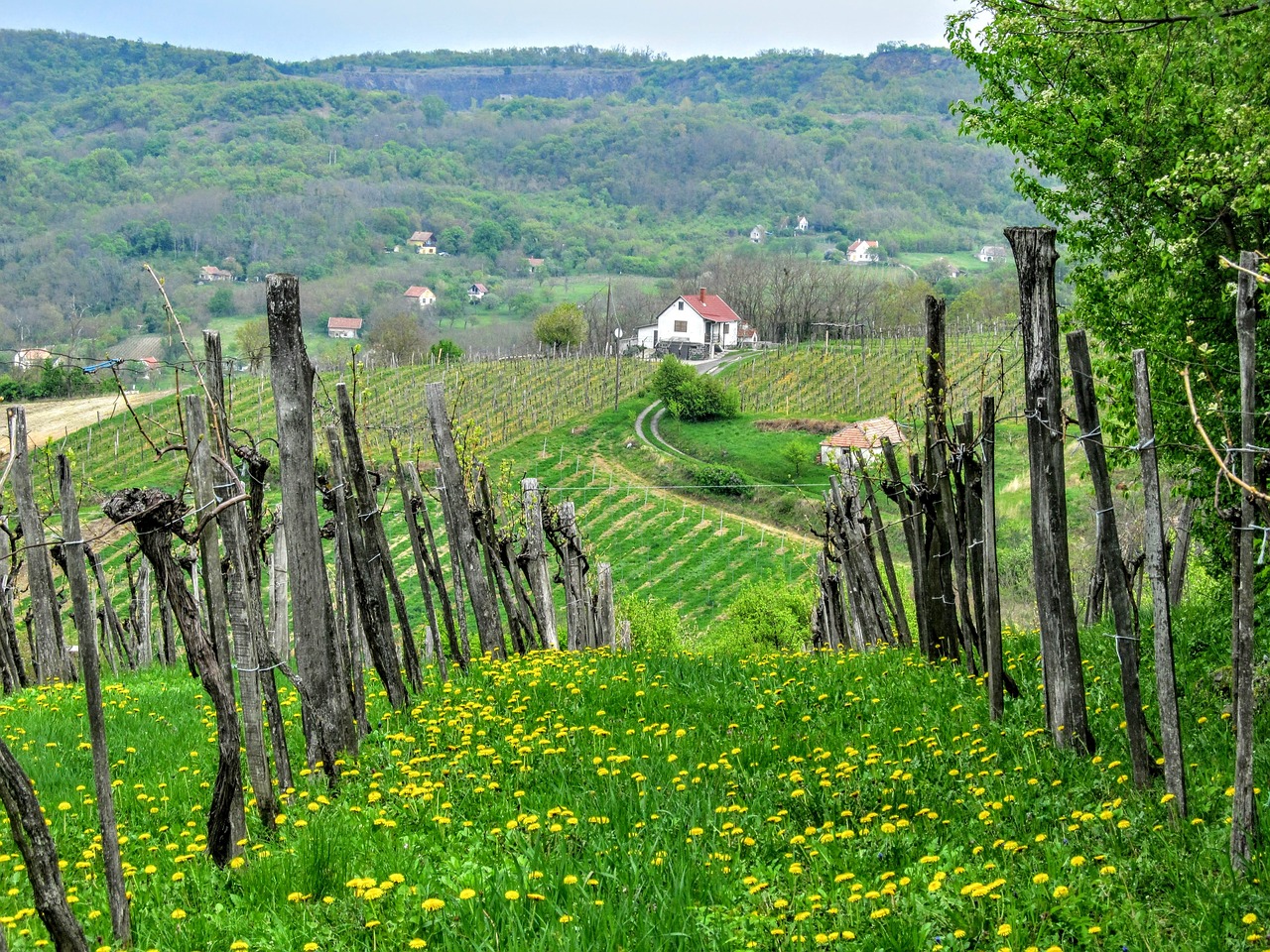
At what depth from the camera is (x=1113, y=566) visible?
5176 mm

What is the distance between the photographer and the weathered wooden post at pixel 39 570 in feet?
29.3

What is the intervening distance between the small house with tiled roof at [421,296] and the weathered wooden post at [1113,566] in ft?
556

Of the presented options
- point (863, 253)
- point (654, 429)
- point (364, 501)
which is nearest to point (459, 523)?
point (364, 501)

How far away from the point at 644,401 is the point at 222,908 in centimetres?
6181

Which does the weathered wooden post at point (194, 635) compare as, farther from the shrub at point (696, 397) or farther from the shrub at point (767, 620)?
the shrub at point (696, 397)

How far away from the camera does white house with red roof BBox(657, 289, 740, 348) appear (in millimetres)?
104312

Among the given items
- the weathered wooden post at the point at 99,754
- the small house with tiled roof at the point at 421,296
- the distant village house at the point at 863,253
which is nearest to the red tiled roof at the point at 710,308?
the small house with tiled roof at the point at 421,296

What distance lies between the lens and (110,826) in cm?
450

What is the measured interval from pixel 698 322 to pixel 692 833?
333 feet

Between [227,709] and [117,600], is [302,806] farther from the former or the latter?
[117,600]

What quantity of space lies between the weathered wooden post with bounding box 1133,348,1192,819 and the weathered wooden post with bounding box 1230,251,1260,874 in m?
0.37

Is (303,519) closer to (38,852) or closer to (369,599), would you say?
(369,599)

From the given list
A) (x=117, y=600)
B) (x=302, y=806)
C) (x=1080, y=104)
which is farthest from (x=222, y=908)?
(x=117, y=600)

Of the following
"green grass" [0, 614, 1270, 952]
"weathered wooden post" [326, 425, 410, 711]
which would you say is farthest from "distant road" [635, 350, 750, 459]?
"green grass" [0, 614, 1270, 952]
